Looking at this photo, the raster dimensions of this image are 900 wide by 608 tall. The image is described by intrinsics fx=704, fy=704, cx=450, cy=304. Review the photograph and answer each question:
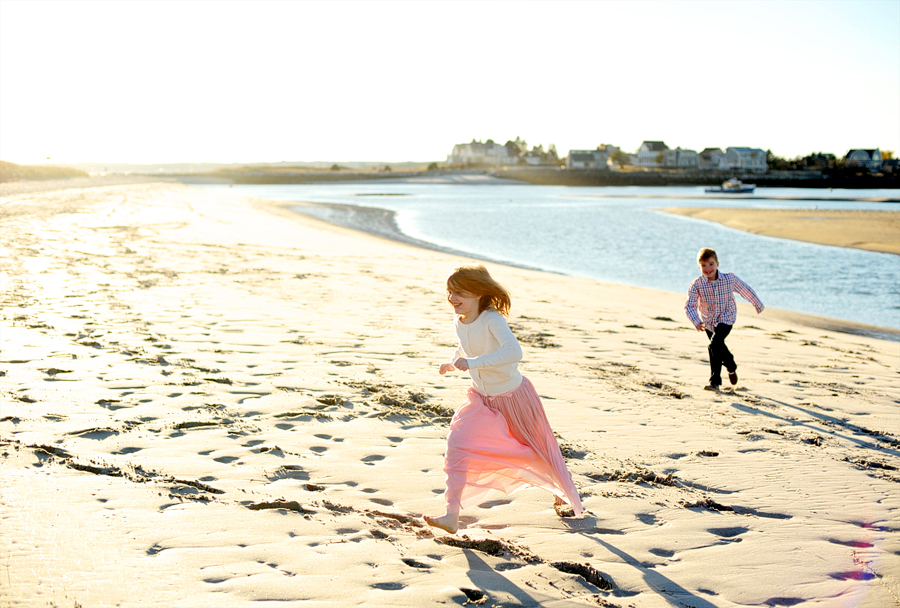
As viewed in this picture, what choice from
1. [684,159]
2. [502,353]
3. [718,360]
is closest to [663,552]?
[502,353]

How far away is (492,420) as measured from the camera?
377cm

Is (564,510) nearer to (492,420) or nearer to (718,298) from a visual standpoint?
(492,420)

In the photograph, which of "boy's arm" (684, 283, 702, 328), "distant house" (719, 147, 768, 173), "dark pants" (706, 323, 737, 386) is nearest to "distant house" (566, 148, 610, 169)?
"distant house" (719, 147, 768, 173)

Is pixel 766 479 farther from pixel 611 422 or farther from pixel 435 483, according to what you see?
pixel 435 483

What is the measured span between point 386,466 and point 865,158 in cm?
17323

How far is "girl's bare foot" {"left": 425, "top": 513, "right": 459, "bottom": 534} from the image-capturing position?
356 cm

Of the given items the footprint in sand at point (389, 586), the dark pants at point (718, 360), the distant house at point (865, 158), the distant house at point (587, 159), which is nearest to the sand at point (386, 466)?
the footprint in sand at point (389, 586)

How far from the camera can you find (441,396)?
6.06 m

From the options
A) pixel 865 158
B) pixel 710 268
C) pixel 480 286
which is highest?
pixel 865 158

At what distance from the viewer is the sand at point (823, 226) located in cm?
2828

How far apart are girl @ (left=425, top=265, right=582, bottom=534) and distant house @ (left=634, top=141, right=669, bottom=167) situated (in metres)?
169

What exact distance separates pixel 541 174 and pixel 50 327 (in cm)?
13608

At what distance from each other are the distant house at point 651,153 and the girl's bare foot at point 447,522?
16962cm

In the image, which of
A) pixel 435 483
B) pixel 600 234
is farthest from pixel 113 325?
pixel 600 234
